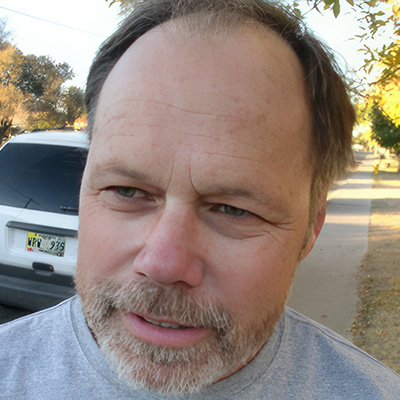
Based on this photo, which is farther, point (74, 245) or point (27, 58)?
point (27, 58)

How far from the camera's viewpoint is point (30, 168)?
14.4ft

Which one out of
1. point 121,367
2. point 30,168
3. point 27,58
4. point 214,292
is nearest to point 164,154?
point 214,292

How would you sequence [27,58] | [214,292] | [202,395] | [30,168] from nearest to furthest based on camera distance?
[214,292] → [202,395] → [30,168] → [27,58]

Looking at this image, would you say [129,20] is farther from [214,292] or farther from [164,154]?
[214,292]

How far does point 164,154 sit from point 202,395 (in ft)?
2.10

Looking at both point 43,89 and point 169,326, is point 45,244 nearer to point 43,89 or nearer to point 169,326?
point 169,326

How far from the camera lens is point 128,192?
1233mm

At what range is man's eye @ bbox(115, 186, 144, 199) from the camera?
1213mm

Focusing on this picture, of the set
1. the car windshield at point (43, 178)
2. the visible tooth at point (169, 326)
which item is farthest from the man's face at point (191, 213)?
the car windshield at point (43, 178)

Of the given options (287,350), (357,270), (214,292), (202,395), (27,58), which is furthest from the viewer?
(27,58)

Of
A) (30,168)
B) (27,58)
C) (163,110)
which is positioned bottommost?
(30,168)

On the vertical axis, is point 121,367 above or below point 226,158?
below

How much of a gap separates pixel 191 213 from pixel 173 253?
115 millimetres

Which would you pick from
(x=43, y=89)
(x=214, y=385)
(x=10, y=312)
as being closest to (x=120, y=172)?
(x=214, y=385)
